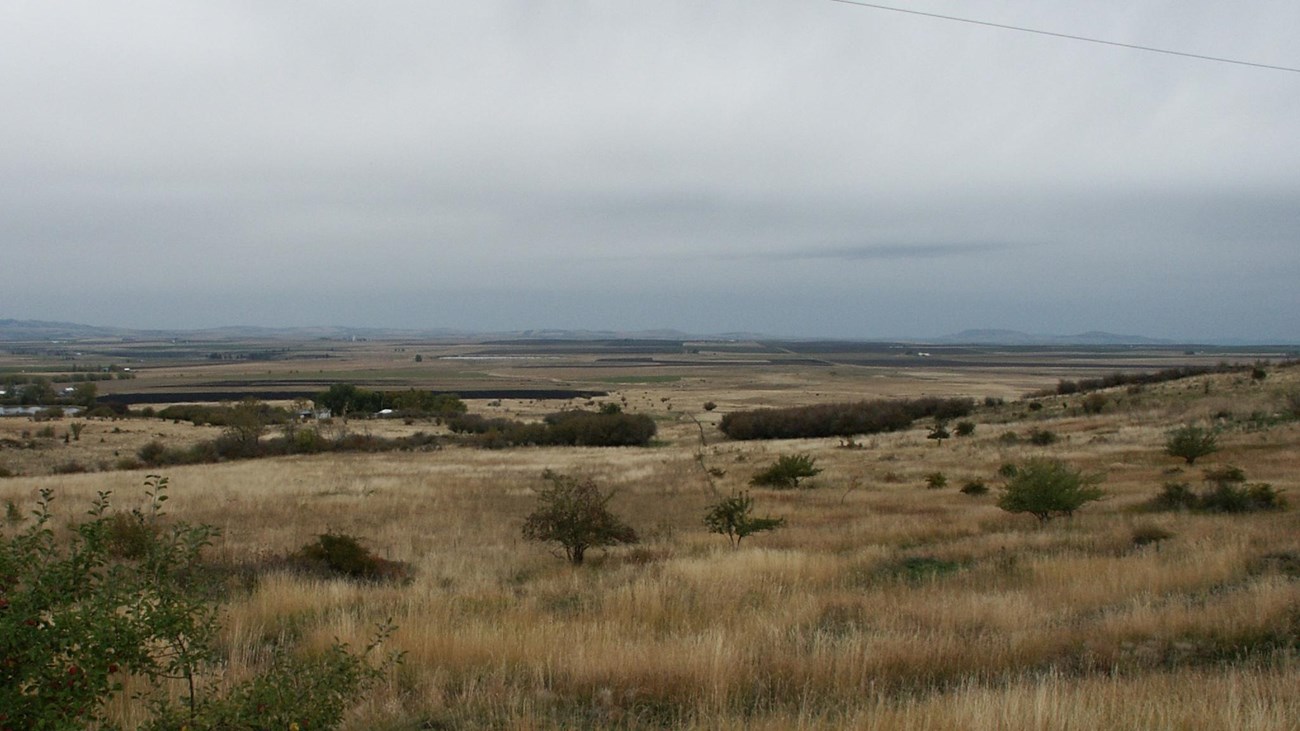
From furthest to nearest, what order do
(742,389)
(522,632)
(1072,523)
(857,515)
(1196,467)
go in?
(742,389), (1196,467), (857,515), (1072,523), (522,632)

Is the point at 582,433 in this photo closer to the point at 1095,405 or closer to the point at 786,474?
the point at 1095,405

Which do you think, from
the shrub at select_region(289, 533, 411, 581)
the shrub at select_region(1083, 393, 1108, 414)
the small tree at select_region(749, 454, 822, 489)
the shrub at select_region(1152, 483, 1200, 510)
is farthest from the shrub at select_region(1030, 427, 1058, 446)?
the shrub at select_region(289, 533, 411, 581)

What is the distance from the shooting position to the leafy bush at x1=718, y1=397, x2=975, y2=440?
57312 mm

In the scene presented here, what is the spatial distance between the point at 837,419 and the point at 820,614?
52147 millimetres

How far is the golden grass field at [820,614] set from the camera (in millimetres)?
5477

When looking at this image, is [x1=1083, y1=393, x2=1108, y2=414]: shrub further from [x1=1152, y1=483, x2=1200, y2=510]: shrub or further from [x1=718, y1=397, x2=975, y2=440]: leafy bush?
[x1=1152, y1=483, x2=1200, y2=510]: shrub

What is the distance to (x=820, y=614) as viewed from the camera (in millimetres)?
8461

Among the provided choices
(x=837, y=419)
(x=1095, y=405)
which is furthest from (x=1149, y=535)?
(x=837, y=419)

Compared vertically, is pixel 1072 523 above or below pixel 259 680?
below

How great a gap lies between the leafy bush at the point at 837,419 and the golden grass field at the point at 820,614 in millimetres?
34336

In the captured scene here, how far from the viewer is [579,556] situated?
46.2ft

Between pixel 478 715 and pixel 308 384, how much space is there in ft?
435

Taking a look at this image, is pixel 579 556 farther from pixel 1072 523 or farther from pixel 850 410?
pixel 850 410

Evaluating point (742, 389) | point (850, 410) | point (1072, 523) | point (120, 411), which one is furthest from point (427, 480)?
point (742, 389)
